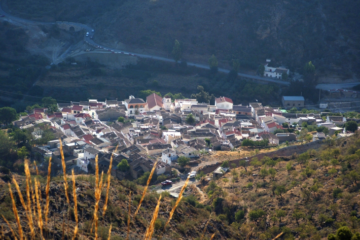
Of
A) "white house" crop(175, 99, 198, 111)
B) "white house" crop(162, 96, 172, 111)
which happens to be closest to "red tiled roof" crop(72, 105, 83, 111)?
"white house" crop(162, 96, 172, 111)

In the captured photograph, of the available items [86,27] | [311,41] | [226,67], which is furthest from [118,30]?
[311,41]

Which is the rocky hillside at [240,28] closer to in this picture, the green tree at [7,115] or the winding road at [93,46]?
the winding road at [93,46]

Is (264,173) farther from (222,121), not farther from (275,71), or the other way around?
(275,71)

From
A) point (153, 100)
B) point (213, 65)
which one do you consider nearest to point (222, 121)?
point (153, 100)

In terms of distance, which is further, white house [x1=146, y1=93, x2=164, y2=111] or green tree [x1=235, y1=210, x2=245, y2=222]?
white house [x1=146, y1=93, x2=164, y2=111]

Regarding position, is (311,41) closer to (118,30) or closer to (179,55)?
(179,55)

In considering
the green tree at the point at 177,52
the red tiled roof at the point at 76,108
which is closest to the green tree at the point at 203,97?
the green tree at the point at 177,52

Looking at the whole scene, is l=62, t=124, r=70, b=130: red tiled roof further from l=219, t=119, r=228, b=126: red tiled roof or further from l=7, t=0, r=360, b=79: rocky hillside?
l=7, t=0, r=360, b=79: rocky hillside
